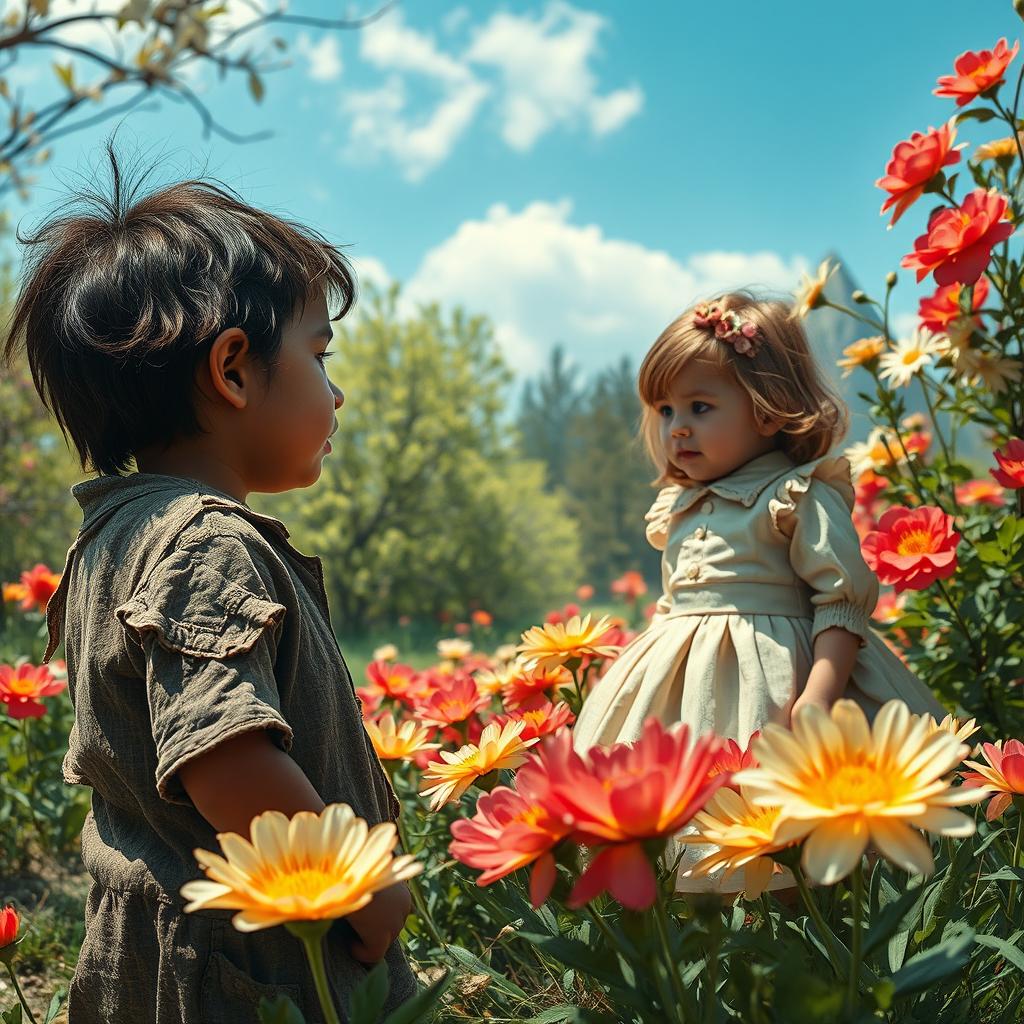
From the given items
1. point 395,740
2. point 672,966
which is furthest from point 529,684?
point 672,966

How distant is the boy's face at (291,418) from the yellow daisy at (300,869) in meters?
0.59

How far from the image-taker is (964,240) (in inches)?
69.3

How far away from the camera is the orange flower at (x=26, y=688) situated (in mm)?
2295

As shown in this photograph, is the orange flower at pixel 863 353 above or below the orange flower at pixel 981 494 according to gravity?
above

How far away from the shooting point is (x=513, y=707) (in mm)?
1911

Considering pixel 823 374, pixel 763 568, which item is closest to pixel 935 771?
pixel 763 568

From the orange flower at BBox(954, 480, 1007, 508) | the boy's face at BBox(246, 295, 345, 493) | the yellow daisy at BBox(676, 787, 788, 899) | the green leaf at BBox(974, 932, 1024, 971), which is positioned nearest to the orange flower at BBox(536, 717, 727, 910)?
the yellow daisy at BBox(676, 787, 788, 899)

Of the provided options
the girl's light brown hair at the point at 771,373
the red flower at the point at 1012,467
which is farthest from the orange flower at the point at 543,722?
the red flower at the point at 1012,467

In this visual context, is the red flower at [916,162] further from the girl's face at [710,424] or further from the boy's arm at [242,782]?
the boy's arm at [242,782]

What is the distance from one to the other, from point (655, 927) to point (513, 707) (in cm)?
103

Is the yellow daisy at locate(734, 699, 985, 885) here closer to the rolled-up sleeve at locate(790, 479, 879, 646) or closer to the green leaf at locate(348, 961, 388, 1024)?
the green leaf at locate(348, 961, 388, 1024)

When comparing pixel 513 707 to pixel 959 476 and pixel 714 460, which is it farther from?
pixel 959 476

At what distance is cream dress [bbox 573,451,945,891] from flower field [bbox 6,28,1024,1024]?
10cm

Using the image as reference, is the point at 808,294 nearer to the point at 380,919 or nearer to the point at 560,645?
the point at 560,645
